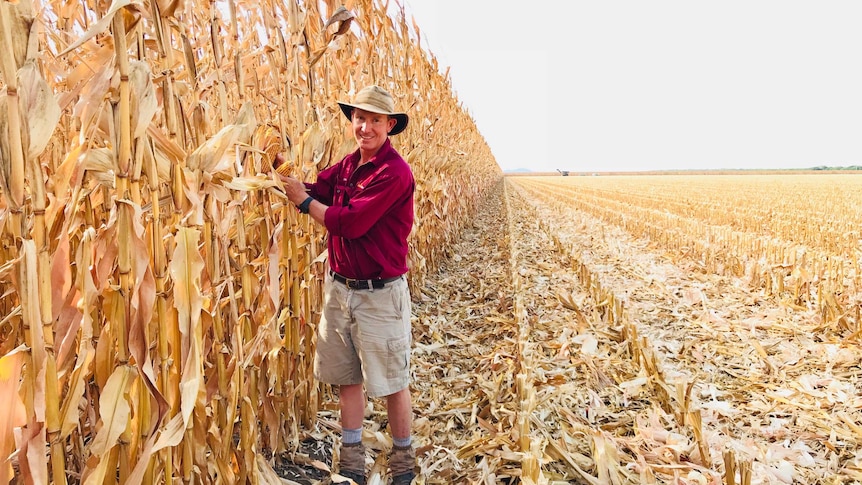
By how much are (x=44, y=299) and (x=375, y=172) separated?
1.34m

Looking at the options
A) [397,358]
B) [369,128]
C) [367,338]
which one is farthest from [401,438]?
[369,128]

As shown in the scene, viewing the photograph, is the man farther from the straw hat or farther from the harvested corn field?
the harvested corn field

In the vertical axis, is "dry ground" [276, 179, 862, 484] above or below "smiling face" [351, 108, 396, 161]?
below

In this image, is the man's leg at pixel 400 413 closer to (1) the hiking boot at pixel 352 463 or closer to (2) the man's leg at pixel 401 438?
(2) the man's leg at pixel 401 438

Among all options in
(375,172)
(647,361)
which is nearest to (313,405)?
(375,172)

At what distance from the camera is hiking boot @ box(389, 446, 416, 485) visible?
8.25 feet

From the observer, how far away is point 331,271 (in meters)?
2.55

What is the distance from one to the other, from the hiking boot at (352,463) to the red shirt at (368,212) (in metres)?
0.81

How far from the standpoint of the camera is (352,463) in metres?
2.47

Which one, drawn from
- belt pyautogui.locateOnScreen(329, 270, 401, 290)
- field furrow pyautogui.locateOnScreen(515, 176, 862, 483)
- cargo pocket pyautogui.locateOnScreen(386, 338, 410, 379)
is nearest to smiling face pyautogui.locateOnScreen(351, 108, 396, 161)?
belt pyautogui.locateOnScreen(329, 270, 401, 290)

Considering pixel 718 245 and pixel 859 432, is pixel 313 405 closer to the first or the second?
pixel 859 432

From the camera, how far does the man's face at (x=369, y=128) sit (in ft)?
7.54

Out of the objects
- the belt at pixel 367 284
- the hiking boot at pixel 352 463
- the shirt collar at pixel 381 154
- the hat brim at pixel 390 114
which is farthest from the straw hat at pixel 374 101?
the hiking boot at pixel 352 463

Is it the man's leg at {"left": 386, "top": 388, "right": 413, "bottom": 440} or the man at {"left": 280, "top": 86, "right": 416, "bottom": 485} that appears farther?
the man's leg at {"left": 386, "top": 388, "right": 413, "bottom": 440}
